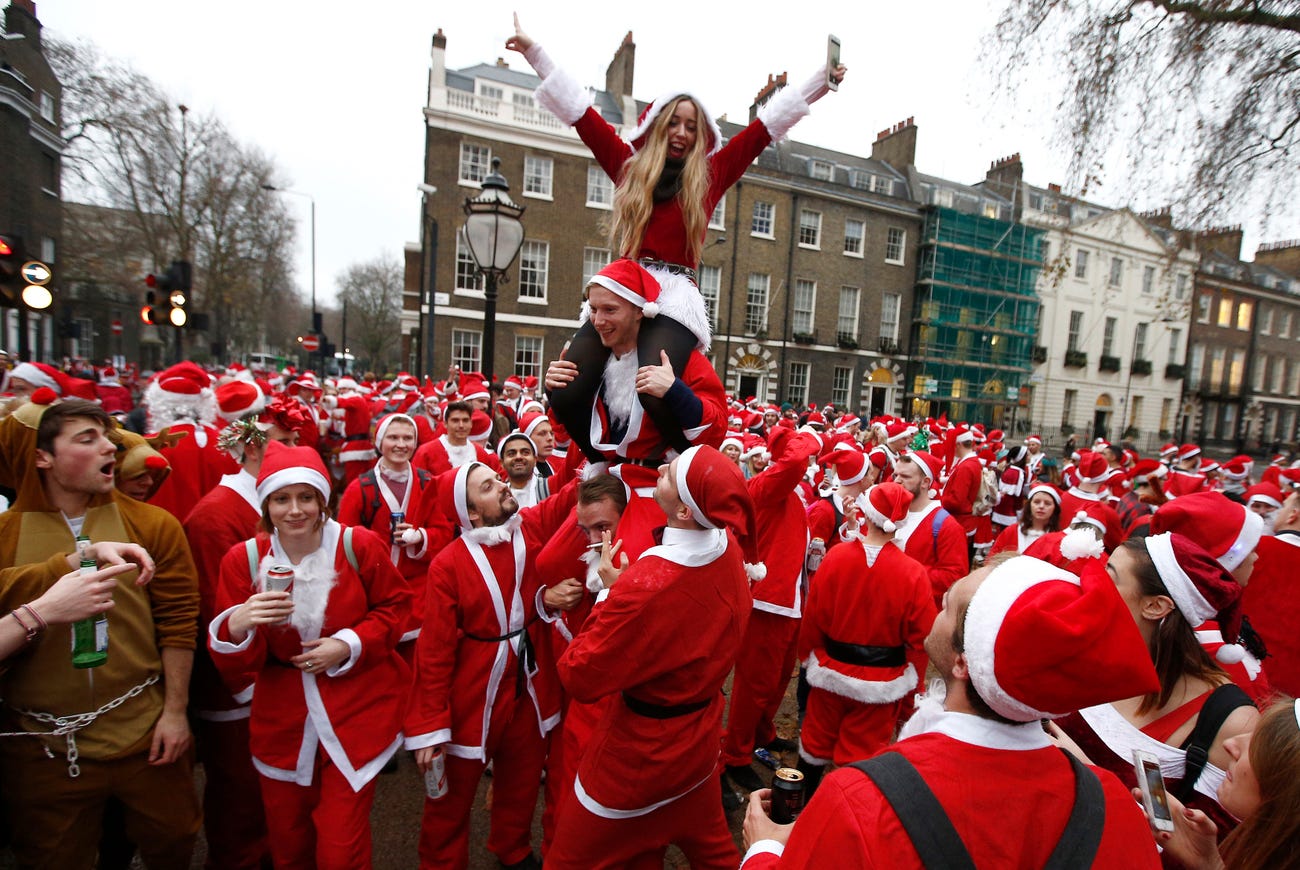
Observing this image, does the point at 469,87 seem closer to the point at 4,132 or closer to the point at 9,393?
the point at 4,132

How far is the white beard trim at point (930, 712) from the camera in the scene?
4.47 feet

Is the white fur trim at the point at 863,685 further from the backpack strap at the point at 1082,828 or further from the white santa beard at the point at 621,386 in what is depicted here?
the backpack strap at the point at 1082,828

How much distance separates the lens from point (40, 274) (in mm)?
7008

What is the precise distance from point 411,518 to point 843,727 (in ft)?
9.92

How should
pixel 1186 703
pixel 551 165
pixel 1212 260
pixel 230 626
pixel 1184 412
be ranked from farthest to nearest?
pixel 1184 412 → pixel 551 165 → pixel 1212 260 → pixel 230 626 → pixel 1186 703

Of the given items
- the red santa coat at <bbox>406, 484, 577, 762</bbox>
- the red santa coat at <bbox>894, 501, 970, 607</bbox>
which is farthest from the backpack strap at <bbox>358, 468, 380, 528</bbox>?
the red santa coat at <bbox>894, 501, 970, 607</bbox>

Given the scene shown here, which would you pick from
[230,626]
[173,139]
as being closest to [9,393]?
A: [230,626]

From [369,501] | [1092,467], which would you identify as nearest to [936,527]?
[369,501]

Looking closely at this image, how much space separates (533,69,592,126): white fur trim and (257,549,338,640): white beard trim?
2257 mm

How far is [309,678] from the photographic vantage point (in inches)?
102

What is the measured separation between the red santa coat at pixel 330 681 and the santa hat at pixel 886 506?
8.21 feet

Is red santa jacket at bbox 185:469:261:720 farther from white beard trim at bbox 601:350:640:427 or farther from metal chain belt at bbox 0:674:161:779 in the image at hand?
white beard trim at bbox 601:350:640:427

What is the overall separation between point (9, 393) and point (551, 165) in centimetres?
2297

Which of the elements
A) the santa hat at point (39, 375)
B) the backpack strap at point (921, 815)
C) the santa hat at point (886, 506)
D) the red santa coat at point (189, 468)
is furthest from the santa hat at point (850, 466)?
the santa hat at point (39, 375)
